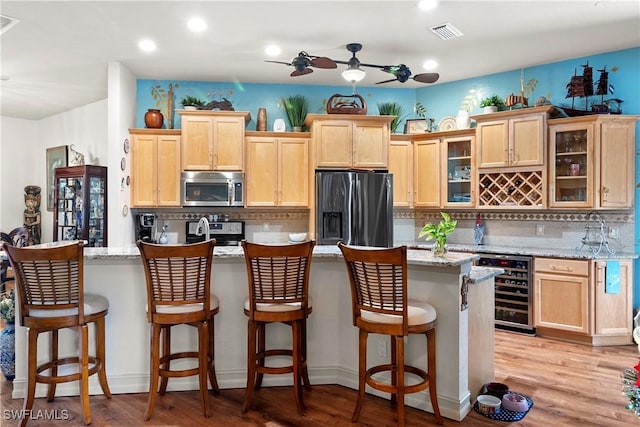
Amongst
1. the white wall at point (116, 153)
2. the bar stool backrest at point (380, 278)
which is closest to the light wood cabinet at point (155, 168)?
the white wall at point (116, 153)

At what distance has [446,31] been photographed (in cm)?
385

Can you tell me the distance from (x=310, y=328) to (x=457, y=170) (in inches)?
125

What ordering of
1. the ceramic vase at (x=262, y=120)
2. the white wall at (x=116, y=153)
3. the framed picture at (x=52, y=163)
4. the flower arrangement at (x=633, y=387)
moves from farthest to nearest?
the framed picture at (x=52, y=163) → the ceramic vase at (x=262, y=120) → the white wall at (x=116, y=153) → the flower arrangement at (x=633, y=387)

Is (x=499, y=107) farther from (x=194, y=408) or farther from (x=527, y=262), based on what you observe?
(x=194, y=408)

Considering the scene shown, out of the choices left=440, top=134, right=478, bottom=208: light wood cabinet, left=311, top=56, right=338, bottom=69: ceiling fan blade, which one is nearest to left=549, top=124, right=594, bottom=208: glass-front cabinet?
left=440, top=134, right=478, bottom=208: light wood cabinet

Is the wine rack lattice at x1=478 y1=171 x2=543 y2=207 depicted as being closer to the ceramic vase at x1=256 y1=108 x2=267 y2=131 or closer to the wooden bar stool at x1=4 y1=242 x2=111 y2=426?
the ceramic vase at x1=256 y1=108 x2=267 y2=131

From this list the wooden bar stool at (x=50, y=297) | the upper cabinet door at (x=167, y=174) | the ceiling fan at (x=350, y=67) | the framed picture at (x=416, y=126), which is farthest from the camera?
the framed picture at (x=416, y=126)

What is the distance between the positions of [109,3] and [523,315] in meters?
4.92

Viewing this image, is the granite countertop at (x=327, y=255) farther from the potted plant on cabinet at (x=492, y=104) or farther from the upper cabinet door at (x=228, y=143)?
the potted plant on cabinet at (x=492, y=104)

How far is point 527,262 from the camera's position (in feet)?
14.3

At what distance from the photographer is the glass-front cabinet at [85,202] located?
498cm

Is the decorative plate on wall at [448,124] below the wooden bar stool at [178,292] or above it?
above

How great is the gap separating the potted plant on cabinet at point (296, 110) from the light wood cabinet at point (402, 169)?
1229 mm

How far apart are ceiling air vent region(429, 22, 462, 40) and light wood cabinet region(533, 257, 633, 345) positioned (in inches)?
97.7
